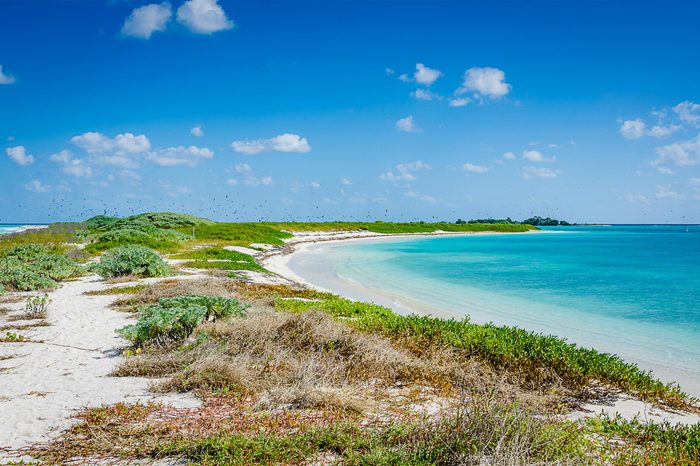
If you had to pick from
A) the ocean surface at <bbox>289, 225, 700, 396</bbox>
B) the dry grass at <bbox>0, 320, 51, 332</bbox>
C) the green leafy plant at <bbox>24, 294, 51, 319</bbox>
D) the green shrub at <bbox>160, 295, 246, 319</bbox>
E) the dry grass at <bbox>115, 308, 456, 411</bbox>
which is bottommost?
the ocean surface at <bbox>289, 225, 700, 396</bbox>

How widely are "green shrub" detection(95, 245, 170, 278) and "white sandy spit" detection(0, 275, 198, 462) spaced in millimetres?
7596

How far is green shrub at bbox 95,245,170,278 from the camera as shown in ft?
67.3

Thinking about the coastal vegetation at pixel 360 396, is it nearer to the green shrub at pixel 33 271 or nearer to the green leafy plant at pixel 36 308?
the green leafy plant at pixel 36 308

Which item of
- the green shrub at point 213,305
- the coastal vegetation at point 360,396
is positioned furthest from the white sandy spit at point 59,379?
the green shrub at point 213,305

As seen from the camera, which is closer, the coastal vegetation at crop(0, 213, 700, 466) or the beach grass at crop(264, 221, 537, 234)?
Result: the coastal vegetation at crop(0, 213, 700, 466)

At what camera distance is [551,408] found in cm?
653

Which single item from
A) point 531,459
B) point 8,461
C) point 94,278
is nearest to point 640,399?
point 531,459

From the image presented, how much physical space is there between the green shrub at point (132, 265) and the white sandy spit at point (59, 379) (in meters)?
7.60

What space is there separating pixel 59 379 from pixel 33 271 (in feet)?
46.3

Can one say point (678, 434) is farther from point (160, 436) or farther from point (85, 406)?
point (85, 406)

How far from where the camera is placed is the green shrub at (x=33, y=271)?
56.5ft

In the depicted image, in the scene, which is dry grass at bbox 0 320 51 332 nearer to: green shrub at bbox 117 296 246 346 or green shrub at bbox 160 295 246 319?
green shrub at bbox 117 296 246 346

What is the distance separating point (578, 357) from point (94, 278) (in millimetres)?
20361

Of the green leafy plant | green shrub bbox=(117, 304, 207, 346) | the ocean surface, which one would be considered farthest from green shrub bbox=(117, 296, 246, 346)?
the ocean surface
